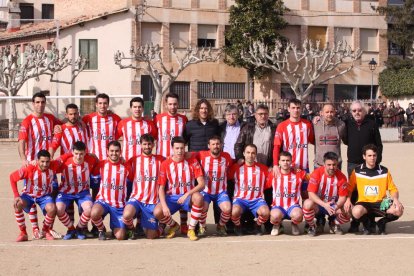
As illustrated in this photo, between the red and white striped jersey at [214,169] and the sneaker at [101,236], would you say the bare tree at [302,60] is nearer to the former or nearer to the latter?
the red and white striped jersey at [214,169]

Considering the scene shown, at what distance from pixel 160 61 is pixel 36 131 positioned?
104ft

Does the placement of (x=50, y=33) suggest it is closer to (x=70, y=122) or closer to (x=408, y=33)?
(x=408, y=33)

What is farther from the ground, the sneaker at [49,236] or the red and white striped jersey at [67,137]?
the red and white striped jersey at [67,137]

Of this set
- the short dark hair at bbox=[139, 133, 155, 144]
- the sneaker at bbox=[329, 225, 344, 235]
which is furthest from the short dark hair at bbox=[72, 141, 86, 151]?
the sneaker at bbox=[329, 225, 344, 235]

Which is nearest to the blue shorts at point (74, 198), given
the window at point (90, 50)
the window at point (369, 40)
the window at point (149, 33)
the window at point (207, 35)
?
the window at point (149, 33)

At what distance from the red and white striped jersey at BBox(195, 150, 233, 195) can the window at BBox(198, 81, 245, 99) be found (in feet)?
118

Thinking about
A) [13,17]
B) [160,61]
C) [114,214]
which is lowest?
[114,214]

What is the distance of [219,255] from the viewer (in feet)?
31.3

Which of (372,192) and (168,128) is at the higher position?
(168,128)

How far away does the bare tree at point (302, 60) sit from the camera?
4509cm

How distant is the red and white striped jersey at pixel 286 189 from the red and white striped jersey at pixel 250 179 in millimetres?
154

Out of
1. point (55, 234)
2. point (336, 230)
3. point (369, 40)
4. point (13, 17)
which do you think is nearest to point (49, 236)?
point (55, 234)

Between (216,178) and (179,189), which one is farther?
(216,178)

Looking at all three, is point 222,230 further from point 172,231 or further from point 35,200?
point 35,200
